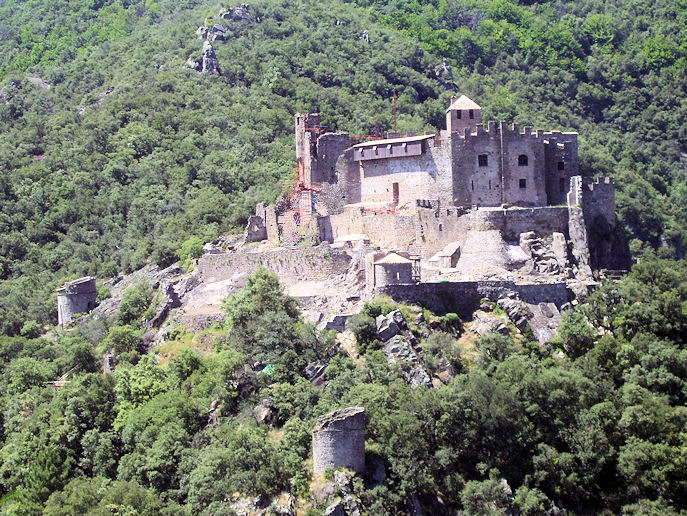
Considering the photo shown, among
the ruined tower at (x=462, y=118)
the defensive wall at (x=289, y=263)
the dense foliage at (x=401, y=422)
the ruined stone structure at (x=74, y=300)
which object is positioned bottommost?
the dense foliage at (x=401, y=422)

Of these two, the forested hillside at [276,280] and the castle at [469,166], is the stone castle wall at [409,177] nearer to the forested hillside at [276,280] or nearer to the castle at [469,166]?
the castle at [469,166]

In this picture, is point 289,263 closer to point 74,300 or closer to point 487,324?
point 487,324

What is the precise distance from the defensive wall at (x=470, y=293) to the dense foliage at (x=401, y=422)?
4.00 feet

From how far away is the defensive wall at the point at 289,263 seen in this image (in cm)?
6119

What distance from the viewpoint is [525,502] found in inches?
1844

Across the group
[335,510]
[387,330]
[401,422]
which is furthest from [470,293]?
[335,510]

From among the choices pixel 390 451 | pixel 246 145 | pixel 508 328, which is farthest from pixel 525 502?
pixel 246 145

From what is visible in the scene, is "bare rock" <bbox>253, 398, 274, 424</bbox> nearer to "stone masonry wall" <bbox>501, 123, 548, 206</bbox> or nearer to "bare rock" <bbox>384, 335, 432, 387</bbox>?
"bare rock" <bbox>384, 335, 432, 387</bbox>

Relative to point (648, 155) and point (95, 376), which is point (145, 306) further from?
point (648, 155)

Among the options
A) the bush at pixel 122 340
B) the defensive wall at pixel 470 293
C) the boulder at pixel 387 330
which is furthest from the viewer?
the bush at pixel 122 340

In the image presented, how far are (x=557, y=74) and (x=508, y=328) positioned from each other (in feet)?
256

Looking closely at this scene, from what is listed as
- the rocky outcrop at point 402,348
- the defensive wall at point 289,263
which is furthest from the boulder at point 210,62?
the rocky outcrop at point 402,348

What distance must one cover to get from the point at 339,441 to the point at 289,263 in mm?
18091

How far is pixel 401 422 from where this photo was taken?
47.5m
